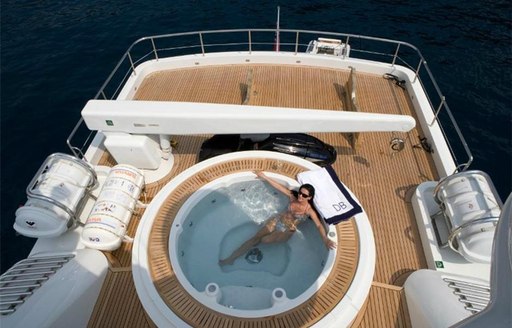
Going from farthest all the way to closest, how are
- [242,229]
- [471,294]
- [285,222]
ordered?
[242,229] < [285,222] < [471,294]

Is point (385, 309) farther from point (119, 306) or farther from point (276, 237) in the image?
point (119, 306)

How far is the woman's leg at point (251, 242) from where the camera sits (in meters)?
5.34

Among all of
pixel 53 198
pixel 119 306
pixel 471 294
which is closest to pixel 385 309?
pixel 471 294

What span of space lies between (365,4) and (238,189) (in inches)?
690

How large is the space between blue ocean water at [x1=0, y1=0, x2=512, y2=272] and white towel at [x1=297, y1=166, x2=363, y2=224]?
25.5 ft

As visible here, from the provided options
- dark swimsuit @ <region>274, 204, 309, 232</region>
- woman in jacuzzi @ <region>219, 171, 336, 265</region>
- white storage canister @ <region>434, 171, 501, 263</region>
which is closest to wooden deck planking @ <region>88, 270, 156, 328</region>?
woman in jacuzzi @ <region>219, 171, 336, 265</region>

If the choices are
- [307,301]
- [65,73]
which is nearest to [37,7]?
[65,73]

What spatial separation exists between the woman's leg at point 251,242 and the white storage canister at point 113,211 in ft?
5.80

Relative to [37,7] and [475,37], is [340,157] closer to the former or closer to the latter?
[475,37]

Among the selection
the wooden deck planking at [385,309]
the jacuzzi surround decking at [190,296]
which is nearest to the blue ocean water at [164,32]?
the jacuzzi surround decking at [190,296]

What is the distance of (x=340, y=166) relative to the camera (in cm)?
657

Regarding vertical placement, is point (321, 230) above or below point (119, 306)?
above

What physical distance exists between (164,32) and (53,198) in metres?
13.5

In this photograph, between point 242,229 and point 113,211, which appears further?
point 242,229
